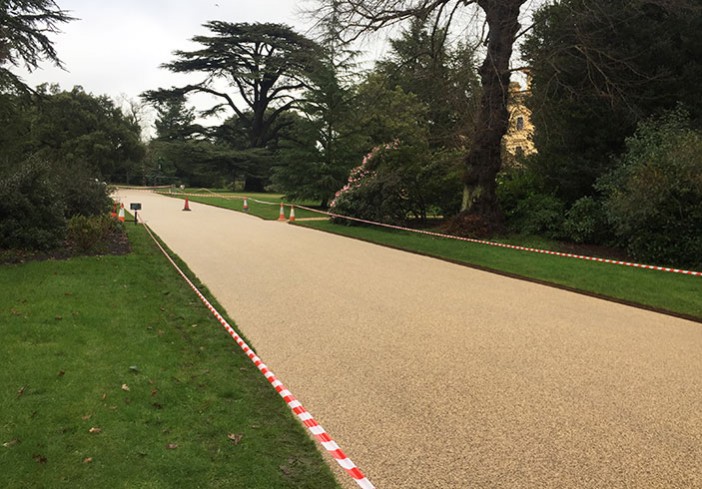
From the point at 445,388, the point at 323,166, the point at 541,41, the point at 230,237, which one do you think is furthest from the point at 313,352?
the point at 323,166

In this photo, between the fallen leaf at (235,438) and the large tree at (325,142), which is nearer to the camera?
the fallen leaf at (235,438)

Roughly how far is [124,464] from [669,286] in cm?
857

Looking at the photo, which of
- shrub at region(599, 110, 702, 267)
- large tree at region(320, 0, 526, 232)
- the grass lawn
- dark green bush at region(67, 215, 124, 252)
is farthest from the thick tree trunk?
the grass lawn

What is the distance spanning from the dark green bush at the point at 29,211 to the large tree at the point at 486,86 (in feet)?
28.8

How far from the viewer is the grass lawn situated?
9.93ft

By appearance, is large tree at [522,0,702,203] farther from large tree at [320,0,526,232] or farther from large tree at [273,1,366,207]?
large tree at [273,1,366,207]

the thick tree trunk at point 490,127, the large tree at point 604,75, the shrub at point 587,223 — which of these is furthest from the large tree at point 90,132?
the shrub at point 587,223

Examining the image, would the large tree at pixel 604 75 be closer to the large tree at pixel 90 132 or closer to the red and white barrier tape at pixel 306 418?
the red and white barrier tape at pixel 306 418

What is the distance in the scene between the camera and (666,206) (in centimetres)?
1034

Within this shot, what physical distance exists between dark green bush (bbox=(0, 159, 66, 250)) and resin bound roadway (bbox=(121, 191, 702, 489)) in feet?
12.3

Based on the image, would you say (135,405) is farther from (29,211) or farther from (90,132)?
(90,132)

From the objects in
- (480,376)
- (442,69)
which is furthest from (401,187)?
(480,376)

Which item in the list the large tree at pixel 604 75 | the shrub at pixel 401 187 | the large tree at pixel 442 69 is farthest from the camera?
the shrub at pixel 401 187

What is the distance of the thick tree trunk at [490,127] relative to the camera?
1381 cm
